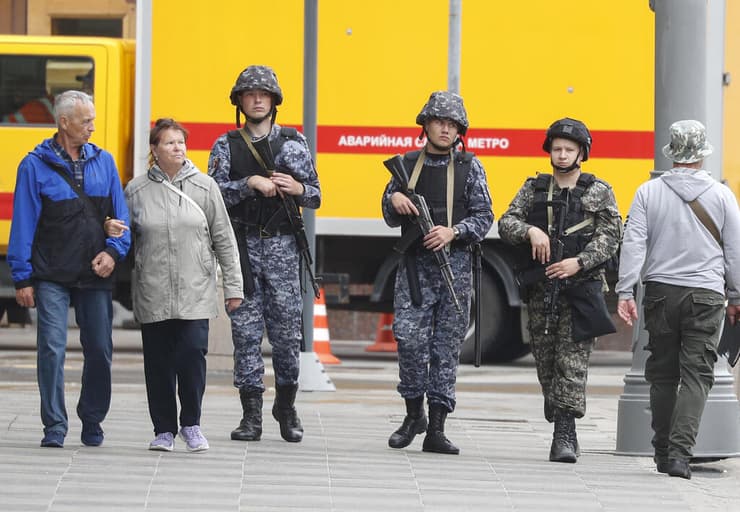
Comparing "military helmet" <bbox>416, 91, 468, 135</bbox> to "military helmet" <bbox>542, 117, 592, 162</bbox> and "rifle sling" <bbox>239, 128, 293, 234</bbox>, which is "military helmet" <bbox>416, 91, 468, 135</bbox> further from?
"rifle sling" <bbox>239, 128, 293, 234</bbox>

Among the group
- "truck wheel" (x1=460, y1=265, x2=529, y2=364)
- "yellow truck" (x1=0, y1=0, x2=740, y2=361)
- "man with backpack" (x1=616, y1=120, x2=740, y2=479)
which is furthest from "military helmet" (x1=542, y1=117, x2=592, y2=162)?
"truck wheel" (x1=460, y1=265, x2=529, y2=364)

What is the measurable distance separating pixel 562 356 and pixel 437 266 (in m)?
0.74

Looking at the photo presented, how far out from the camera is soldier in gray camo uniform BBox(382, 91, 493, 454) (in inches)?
321

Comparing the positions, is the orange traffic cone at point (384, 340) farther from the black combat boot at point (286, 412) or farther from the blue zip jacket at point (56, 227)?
the blue zip jacket at point (56, 227)

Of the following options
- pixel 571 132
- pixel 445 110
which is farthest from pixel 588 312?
pixel 445 110

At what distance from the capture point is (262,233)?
324 inches

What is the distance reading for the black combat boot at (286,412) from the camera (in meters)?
8.38

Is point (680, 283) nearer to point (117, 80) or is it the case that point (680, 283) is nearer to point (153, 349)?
point (153, 349)

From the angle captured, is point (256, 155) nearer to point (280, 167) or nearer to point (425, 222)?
point (280, 167)

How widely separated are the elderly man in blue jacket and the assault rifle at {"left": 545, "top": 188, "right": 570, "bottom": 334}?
2.00 m

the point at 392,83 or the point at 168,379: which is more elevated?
the point at 392,83

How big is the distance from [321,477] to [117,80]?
8775mm

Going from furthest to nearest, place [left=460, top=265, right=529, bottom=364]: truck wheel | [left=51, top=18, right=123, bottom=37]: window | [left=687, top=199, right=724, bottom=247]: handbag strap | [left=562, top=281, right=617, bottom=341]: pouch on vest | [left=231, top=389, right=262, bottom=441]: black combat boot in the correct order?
[left=51, top=18, right=123, bottom=37]: window
[left=460, top=265, right=529, bottom=364]: truck wheel
[left=231, top=389, right=262, bottom=441]: black combat boot
[left=562, top=281, right=617, bottom=341]: pouch on vest
[left=687, top=199, right=724, bottom=247]: handbag strap

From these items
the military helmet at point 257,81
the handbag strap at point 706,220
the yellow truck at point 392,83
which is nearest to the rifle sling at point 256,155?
the military helmet at point 257,81
